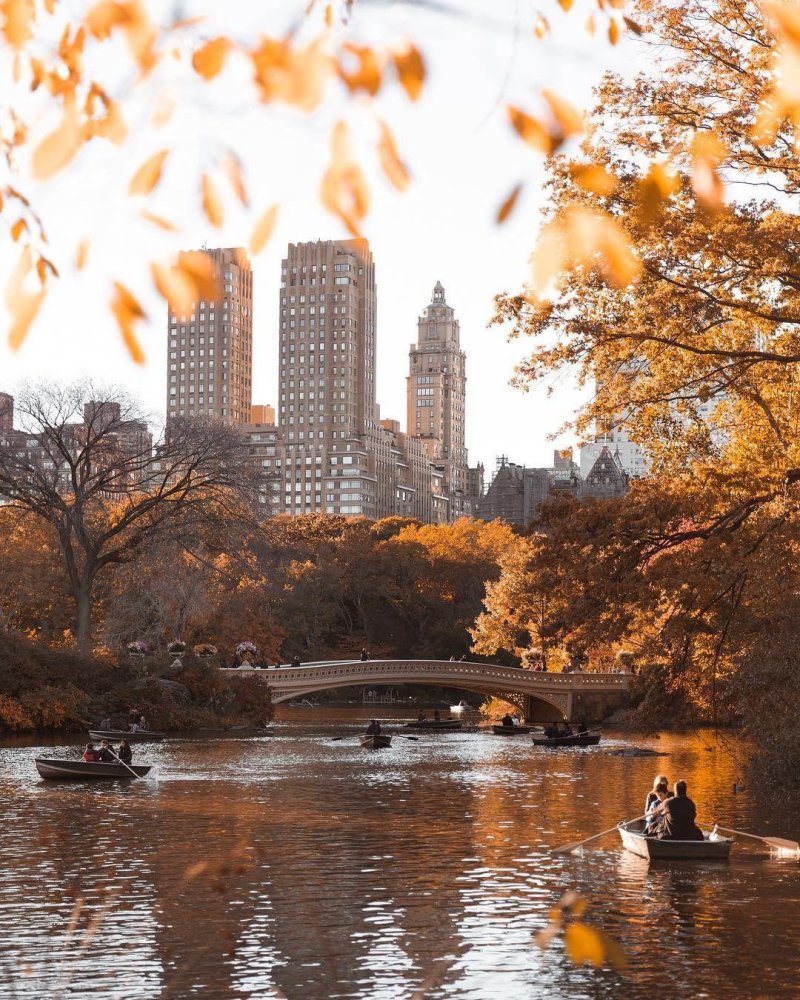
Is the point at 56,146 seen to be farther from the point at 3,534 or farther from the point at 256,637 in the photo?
the point at 256,637


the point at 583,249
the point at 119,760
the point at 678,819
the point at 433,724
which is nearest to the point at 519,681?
the point at 433,724

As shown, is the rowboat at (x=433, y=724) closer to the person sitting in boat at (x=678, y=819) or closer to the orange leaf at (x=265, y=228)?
the person sitting in boat at (x=678, y=819)

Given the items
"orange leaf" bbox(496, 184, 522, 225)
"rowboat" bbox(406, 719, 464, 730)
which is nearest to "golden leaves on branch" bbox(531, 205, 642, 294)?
"orange leaf" bbox(496, 184, 522, 225)

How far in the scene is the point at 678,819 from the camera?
68.5 ft

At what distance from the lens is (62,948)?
14.6 meters

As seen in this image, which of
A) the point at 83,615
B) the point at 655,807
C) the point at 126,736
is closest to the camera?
the point at 655,807

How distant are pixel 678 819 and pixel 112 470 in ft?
107

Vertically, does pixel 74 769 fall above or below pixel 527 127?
below

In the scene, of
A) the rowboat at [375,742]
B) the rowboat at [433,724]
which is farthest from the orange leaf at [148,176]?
the rowboat at [433,724]

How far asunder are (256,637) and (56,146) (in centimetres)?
7599

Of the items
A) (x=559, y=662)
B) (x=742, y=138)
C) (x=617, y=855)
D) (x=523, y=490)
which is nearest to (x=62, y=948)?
(x=617, y=855)

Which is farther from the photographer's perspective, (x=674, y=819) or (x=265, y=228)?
(x=674, y=819)

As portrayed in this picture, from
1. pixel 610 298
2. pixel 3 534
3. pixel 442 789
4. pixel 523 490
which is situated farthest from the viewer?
pixel 523 490

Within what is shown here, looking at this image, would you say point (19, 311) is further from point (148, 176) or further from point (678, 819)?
point (678, 819)
